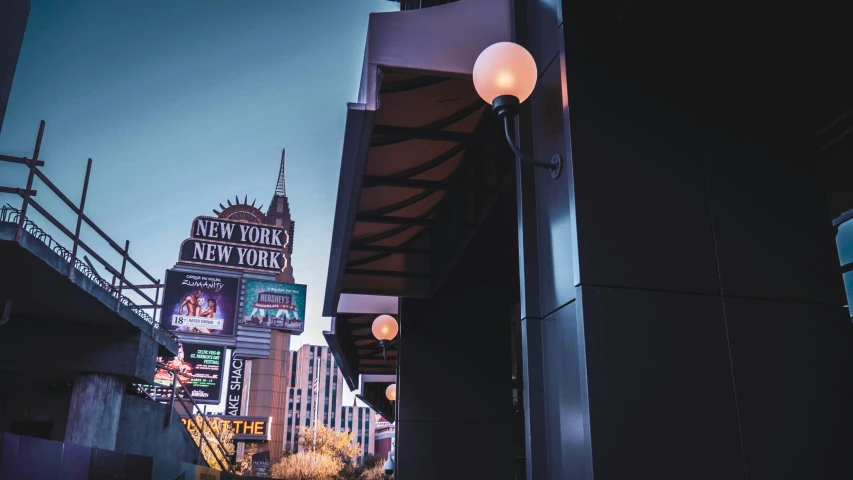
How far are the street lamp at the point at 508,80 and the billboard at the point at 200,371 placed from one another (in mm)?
47475

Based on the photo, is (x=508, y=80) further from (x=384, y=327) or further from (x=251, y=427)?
(x=251, y=427)

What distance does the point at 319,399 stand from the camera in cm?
14188

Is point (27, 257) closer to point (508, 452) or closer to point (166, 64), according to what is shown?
point (508, 452)

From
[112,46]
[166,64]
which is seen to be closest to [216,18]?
[166,64]

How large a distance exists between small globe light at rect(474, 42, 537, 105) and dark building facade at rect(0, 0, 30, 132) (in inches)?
310

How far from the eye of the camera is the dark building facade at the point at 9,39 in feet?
28.8

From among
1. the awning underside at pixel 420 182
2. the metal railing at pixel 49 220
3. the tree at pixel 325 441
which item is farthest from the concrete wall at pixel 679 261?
the tree at pixel 325 441

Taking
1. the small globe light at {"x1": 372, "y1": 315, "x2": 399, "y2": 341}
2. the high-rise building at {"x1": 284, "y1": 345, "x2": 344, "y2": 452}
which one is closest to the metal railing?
the small globe light at {"x1": 372, "y1": 315, "x2": 399, "y2": 341}

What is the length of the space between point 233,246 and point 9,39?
5256 centimetres

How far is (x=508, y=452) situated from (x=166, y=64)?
15887 centimetres

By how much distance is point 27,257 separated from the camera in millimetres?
7738

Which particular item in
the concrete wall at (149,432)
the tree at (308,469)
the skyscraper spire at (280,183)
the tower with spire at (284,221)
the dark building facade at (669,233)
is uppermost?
the skyscraper spire at (280,183)

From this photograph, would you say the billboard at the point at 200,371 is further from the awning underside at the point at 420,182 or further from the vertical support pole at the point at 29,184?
the vertical support pole at the point at 29,184

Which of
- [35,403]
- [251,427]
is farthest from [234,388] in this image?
[35,403]
